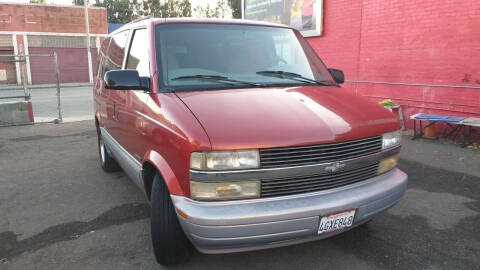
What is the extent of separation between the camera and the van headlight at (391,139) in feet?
9.49

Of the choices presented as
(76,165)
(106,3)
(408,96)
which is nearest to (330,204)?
(76,165)

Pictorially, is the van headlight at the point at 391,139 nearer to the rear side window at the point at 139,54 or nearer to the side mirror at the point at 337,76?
the side mirror at the point at 337,76

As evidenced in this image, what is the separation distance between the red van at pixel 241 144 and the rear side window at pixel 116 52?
62 centimetres

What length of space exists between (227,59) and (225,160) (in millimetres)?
1342

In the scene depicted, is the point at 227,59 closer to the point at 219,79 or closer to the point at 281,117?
the point at 219,79

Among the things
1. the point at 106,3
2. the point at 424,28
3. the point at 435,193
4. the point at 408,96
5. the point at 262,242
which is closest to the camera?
the point at 262,242

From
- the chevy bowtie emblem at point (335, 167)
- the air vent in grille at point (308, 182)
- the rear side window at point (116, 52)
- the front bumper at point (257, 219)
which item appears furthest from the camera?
the rear side window at point (116, 52)

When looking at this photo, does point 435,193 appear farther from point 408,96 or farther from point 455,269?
point 408,96

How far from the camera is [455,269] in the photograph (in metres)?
2.86

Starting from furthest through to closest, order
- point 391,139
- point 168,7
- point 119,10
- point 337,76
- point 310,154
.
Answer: point 119,10 → point 168,7 → point 337,76 → point 391,139 → point 310,154

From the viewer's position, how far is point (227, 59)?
336cm

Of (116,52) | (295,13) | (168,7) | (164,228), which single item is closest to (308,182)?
(164,228)

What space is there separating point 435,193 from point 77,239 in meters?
3.99

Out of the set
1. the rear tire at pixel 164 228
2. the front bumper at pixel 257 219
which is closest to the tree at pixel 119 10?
the rear tire at pixel 164 228
